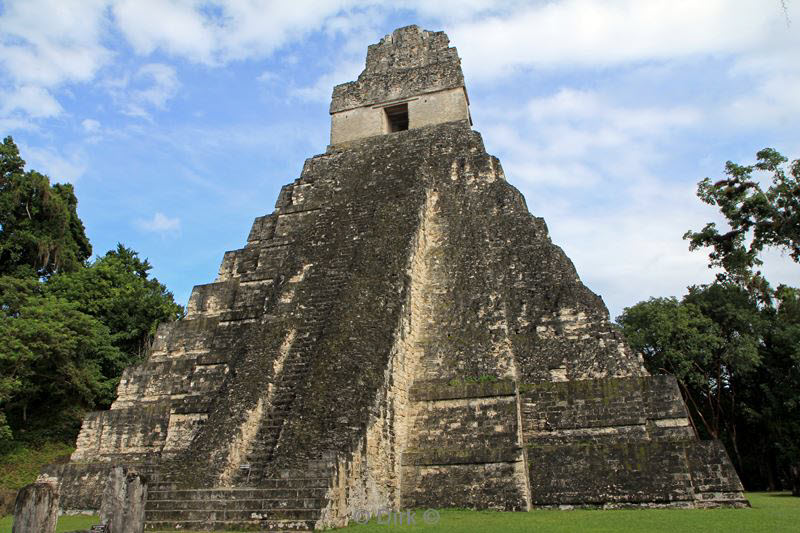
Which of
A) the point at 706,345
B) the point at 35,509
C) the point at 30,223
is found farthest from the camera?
the point at 706,345

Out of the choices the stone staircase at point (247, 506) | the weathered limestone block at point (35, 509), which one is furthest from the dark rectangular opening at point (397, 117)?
the weathered limestone block at point (35, 509)

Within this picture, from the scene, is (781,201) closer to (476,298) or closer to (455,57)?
(476,298)

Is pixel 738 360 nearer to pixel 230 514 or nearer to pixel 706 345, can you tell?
pixel 706 345

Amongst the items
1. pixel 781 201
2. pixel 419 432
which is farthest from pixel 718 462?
pixel 781 201

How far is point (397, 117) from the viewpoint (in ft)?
58.7

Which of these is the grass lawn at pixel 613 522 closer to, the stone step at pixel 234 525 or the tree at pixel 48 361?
the stone step at pixel 234 525

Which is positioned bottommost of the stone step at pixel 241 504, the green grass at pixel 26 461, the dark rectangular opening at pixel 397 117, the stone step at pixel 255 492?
the stone step at pixel 241 504

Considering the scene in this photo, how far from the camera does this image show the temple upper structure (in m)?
16.5

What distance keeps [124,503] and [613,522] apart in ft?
18.7

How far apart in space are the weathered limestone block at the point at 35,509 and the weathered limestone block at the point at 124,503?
0.61m

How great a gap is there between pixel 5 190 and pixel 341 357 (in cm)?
1988

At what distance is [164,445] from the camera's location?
11914 mm

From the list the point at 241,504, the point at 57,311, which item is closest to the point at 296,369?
the point at 241,504

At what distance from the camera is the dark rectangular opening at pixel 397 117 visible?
17188 mm
